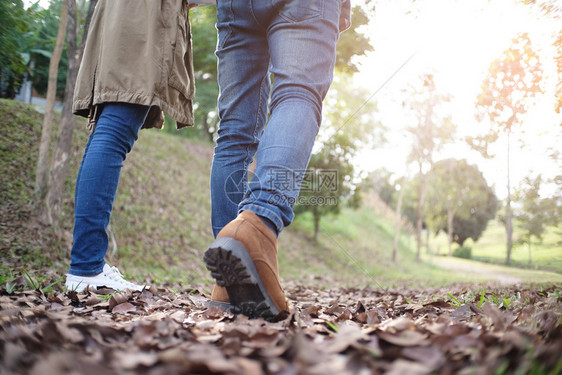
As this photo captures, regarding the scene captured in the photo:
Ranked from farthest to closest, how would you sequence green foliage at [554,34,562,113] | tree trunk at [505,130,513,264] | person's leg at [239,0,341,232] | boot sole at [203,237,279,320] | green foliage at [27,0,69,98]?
green foliage at [27,0,69,98] < tree trunk at [505,130,513,264] < green foliage at [554,34,562,113] < person's leg at [239,0,341,232] < boot sole at [203,237,279,320]

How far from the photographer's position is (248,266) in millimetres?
1040

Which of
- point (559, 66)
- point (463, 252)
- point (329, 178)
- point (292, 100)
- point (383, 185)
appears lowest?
point (463, 252)

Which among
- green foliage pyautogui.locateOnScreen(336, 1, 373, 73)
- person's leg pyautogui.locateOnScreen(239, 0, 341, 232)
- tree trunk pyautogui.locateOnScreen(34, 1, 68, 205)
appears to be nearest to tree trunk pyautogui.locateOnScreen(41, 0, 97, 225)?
tree trunk pyautogui.locateOnScreen(34, 1, 68, 205)

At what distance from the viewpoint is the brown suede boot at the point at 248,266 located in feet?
3.38

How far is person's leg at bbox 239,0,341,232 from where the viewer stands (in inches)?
46.4

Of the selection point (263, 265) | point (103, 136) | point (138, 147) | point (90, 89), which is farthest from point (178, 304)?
point (138, 147)

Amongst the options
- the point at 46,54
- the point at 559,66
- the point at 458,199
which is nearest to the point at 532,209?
the point at 559,66

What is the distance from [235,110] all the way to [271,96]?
0.27m

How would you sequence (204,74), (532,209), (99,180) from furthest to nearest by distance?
(204,74), (532,209), (99,180)

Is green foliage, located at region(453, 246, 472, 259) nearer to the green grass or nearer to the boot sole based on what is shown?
the green grass

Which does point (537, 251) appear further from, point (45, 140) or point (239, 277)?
point (45, 140)

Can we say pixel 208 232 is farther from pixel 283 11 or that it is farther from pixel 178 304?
pixel 283 11

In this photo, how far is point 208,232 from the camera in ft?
23.2

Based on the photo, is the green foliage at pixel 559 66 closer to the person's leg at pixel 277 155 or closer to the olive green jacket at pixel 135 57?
the person's leg at pixel 277 155
